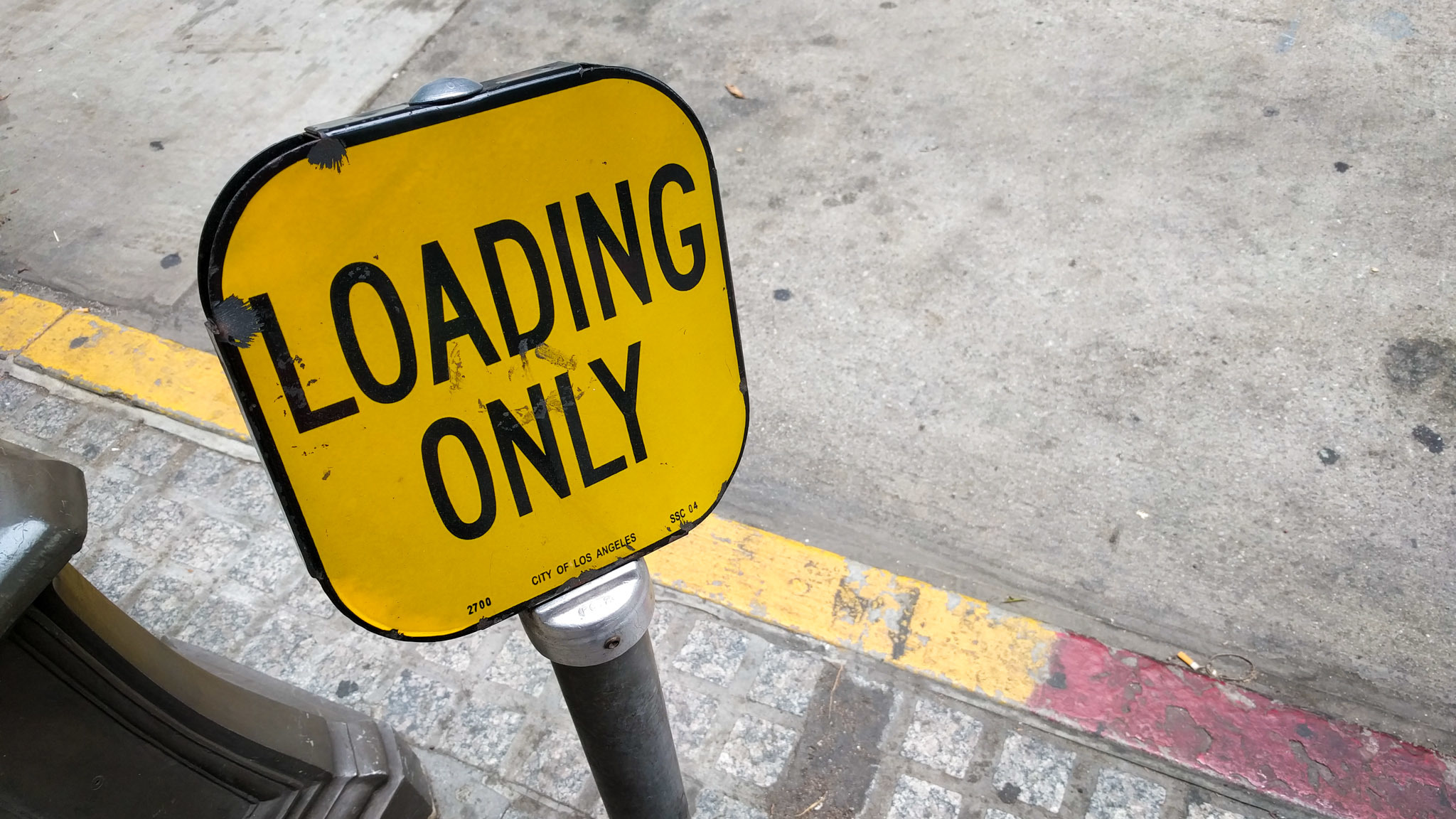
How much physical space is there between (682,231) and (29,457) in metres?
1.07

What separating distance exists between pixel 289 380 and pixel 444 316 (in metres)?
0.17

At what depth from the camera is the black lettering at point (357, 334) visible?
104cm

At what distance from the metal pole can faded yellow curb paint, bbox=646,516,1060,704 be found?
→ 1.09 metres

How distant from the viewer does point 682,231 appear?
126cm

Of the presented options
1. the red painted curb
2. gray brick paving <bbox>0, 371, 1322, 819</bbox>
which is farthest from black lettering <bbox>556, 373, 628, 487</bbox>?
the red painted curb

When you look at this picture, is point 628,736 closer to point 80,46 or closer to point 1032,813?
point 1032,813

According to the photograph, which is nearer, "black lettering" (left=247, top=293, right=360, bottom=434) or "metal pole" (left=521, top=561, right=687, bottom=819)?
"black lettering" (left=247, top=293, right=360, bottom=434)

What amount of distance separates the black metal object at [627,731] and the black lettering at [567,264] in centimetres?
47

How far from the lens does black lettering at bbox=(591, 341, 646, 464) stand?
49.1 inches

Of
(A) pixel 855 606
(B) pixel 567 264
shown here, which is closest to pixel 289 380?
(B) pixel 567 264

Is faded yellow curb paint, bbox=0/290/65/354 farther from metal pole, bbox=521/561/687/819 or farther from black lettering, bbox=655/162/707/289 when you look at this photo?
black lettering, bbox=655/162/707/289

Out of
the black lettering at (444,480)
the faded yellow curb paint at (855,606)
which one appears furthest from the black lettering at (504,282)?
the faded yellow curb paint at (855,606)

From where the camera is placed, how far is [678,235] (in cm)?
126

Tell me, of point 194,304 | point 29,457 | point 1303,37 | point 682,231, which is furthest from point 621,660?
point 1303,37
